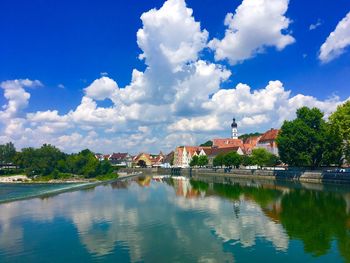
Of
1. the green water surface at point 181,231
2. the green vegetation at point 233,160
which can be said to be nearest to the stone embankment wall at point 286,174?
the green vegetation at point 233,160

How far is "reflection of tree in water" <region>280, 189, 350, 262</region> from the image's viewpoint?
24.8 meters

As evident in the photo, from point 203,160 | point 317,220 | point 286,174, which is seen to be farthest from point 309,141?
point 203,160

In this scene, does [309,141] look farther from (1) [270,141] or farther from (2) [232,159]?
(1) [270,141]

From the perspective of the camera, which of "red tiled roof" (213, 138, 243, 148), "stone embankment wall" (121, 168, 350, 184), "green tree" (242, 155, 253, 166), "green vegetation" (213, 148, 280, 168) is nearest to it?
"stone embankment wall" (121, 168, 350, 184)

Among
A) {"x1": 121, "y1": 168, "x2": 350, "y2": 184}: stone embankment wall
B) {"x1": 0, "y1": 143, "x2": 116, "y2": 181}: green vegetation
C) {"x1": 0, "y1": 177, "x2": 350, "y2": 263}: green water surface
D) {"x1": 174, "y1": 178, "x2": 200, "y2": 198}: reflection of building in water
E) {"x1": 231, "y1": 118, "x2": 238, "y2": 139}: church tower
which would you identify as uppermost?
{"x1": 231, "y1": 118, "x2": 238, "y2": 139}: church tower

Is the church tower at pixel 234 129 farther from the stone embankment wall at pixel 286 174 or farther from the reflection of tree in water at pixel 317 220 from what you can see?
the reflection of tree in water at pixel 317 220

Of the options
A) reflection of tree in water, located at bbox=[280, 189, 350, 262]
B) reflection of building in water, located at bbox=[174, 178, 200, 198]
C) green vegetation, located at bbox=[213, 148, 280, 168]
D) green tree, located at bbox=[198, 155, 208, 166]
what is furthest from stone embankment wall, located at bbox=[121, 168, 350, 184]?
reflection of building in water, located at bbox=[174, 178, 200, 198]

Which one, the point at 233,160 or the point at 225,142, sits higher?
the point at 225,142

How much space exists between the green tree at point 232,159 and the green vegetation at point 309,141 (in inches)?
1237

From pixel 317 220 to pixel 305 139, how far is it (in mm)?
40322

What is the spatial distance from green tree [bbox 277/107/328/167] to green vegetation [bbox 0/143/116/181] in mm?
55909

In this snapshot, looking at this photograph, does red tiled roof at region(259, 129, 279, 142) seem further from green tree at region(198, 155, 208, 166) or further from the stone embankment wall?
the stone embankment wall

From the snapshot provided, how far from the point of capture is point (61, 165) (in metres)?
116

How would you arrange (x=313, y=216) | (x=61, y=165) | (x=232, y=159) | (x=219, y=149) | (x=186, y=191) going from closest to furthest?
1. (x=313, y=216)
2. (x=186, y=191)
3. (x=232, y=159)
4. (x=61, y=165)
5. (x=219, y=149)
